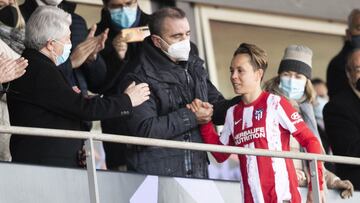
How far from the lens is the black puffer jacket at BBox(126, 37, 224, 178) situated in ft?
31.7

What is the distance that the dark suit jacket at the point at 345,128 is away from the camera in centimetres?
1084

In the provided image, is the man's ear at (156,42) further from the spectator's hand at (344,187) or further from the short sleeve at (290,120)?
the spectator's hand at (344,187)

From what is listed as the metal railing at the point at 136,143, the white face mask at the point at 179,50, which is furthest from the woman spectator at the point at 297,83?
the metal railing at the point at 136,143

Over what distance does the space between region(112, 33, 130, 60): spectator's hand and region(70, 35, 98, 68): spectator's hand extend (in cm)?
64

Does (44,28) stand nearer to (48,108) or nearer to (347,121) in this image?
(48,108)

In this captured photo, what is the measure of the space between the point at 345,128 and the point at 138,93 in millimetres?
2119

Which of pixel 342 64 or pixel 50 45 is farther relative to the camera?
pixel 342 64

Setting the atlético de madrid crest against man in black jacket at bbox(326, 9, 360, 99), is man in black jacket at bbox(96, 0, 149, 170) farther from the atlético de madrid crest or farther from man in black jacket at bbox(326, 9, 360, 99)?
man in black jacket at bbox(326, 9, 360, 99)

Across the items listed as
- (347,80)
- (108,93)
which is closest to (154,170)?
(108,93)

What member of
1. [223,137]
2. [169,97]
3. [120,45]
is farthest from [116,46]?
[223,137]

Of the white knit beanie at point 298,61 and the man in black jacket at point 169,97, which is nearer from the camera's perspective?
the man in black jacket at point 169,97

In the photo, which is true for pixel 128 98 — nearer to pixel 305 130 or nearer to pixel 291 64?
pixel 305 130

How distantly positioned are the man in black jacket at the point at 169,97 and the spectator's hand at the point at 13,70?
850 mm

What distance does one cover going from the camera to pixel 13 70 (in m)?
9.20
